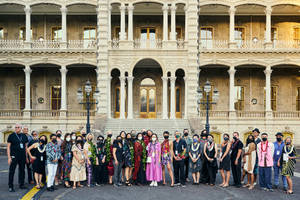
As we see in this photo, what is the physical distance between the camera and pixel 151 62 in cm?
2469

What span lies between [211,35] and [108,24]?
9.65 m

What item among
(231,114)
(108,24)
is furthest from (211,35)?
(108,24)

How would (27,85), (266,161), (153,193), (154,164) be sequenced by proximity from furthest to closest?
(27,85)
(154,164)
(266,161)
(153,193)

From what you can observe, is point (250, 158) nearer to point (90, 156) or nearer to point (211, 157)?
point (211, 157)

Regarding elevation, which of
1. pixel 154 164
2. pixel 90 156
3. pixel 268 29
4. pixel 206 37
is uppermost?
pixel 268 29

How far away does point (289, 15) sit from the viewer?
2630 cm

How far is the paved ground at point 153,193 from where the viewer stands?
338 inches

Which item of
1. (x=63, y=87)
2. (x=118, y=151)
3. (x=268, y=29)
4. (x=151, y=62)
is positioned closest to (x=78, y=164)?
(x=118, y=151)

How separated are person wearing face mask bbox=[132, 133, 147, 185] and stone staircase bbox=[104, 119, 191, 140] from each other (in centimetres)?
1041

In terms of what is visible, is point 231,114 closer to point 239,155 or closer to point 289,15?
point 289,15

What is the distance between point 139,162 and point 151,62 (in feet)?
50.8

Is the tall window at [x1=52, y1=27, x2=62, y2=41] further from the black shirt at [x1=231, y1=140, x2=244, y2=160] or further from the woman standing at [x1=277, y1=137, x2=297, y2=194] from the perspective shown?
the woman standing at [x1=277, y1=137, x2=297, y2=194]

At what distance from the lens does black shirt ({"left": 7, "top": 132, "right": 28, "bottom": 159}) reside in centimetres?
937

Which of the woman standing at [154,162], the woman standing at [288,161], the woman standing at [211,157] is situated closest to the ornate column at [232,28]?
the woman standing at [211,157]
